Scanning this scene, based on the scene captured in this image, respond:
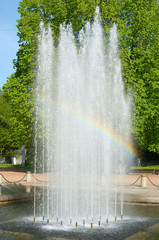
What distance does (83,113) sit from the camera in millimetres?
21422

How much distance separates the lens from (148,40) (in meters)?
31.3

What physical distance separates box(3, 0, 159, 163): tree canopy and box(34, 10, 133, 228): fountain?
0.94m

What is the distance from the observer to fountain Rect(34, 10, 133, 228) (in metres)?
19.8

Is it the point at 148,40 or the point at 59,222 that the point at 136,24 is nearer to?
the point at 148,40

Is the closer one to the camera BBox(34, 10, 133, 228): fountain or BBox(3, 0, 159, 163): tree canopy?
BBox(34, 10, 133, 228): fountain

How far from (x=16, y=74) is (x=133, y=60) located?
A: 1029 cm

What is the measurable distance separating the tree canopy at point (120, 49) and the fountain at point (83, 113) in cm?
94

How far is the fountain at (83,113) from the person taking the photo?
779 inches

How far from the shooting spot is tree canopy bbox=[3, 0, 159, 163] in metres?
29.2

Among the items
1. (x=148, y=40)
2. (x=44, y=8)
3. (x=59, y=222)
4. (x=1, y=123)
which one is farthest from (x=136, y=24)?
(x=1, y=123)

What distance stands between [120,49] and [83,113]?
394 inches

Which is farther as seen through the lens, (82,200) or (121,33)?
(121,33)

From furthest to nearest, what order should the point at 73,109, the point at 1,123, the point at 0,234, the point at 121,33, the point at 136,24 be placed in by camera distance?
the point at 1,123, the point at 136,24, the point at 121,33, the point at 73,109, the point at 0,234

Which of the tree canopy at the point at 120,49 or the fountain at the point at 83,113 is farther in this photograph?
the tree canopy at the point at 120,49
